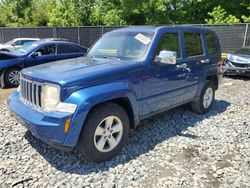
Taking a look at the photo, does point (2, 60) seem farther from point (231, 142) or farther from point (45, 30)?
point (45, 30)

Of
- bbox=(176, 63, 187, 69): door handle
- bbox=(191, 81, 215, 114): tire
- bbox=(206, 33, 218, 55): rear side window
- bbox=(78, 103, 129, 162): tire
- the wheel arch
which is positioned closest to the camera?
bbox=(78, 103, 129, 162): tire

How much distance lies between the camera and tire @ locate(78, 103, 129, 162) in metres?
3.64

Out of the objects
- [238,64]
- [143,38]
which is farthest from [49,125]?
[238,64]

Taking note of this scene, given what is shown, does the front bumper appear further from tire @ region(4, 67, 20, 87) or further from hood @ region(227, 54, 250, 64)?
hood @ region(227, 54, 250, 64)

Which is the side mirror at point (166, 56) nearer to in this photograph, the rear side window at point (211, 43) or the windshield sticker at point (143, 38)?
the windshield sticker at point (143, 38)

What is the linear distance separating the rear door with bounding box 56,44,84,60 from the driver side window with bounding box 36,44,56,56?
187mm

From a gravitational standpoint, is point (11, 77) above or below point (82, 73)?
below

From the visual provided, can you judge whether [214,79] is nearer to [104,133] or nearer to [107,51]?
[107,51]

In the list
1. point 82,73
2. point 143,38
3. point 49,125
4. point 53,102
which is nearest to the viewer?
point 49,125

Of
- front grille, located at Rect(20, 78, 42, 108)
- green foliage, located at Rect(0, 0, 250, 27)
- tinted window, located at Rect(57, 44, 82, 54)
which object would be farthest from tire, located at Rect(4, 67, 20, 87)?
green foliage, located at Rect(0, 0, 250, 27)

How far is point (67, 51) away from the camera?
9.91m

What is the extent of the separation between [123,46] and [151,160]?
6.38 feet

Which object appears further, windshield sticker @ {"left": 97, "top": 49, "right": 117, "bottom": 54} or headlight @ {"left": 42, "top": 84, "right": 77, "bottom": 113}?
windshield sticker @ {"left": 97, "top": 49, "right": 117, "bottom": 54}

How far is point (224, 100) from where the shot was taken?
7426 mm
